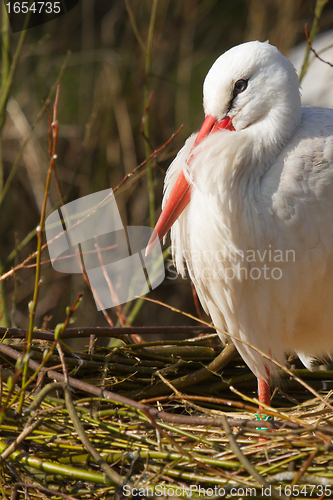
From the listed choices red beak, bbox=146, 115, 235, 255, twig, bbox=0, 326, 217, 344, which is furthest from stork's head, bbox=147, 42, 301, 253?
twig, bbox=0, 326, 217, 344

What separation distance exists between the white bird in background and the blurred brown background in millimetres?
1608

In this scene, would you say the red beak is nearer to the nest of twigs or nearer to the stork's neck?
the stork's neck

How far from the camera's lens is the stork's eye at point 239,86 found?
1.14m

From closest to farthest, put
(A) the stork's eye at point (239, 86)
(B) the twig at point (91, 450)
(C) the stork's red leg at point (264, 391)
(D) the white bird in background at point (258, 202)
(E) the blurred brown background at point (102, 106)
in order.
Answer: (B) the twig at point (91, 450) → (D) the white bird in background at point (258, 202) → (A) the stork's eye at point (239, 86) → (C) the stork's red leg at point (264, 391) → (E) the blurred brown background at point (102, 106)

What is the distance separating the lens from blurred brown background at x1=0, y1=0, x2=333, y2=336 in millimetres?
2885

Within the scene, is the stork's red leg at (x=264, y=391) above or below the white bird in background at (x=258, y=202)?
below

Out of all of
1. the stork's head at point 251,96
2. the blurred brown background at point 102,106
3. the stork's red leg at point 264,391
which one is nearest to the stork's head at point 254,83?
the stork's head at point 251,96

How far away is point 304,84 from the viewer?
2.94 m

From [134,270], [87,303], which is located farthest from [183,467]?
[87,303]

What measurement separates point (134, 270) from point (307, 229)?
2.50ft

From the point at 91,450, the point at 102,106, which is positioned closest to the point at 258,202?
the point at 91,450

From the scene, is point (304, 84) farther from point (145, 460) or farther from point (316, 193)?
point (145, 460)

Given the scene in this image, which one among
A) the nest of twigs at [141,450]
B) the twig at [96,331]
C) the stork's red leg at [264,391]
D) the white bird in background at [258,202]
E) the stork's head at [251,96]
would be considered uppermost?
the stork's head at [251,96]

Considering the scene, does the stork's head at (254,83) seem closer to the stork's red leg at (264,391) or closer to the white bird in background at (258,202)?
the white bird in background at (258,202)
